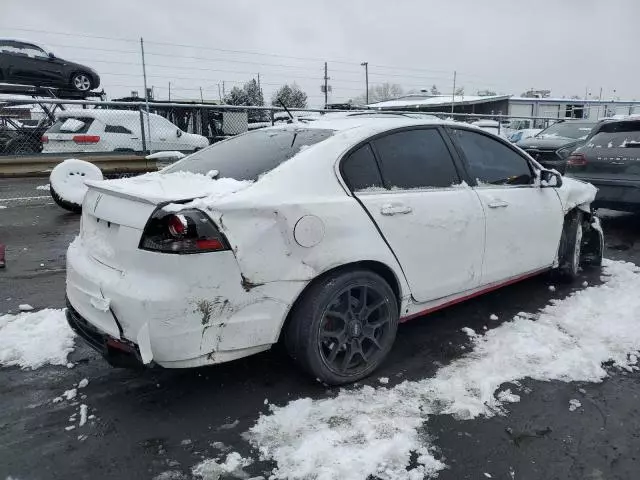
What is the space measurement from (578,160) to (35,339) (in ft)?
23.0

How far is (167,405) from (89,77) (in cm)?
1671

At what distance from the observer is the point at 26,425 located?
102 inches

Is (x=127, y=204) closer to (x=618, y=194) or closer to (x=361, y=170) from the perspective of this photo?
(x=361, y=170)

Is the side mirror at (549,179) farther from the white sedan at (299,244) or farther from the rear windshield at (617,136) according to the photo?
the rear windshield at (617,136)

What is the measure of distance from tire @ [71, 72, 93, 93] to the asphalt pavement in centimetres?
1542

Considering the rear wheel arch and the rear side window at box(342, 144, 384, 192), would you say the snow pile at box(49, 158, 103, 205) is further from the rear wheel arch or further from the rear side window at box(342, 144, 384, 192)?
the rear wheel arch

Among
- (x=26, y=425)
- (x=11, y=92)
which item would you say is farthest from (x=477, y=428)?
(x=11, y=92)

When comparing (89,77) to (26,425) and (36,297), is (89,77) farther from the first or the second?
(26,425)

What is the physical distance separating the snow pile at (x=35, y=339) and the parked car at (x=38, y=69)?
1438 cm

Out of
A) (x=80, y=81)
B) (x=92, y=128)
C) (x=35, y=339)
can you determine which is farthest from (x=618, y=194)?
(x=80, y=81)

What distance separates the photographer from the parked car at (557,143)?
11.1 meters

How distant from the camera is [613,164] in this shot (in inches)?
265

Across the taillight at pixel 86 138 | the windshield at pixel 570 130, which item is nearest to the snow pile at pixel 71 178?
the taillight at pixel 86 138

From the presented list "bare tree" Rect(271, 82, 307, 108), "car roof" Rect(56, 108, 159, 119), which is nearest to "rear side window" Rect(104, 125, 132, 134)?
"car roof" Rect(56, 108, 159, 119)
